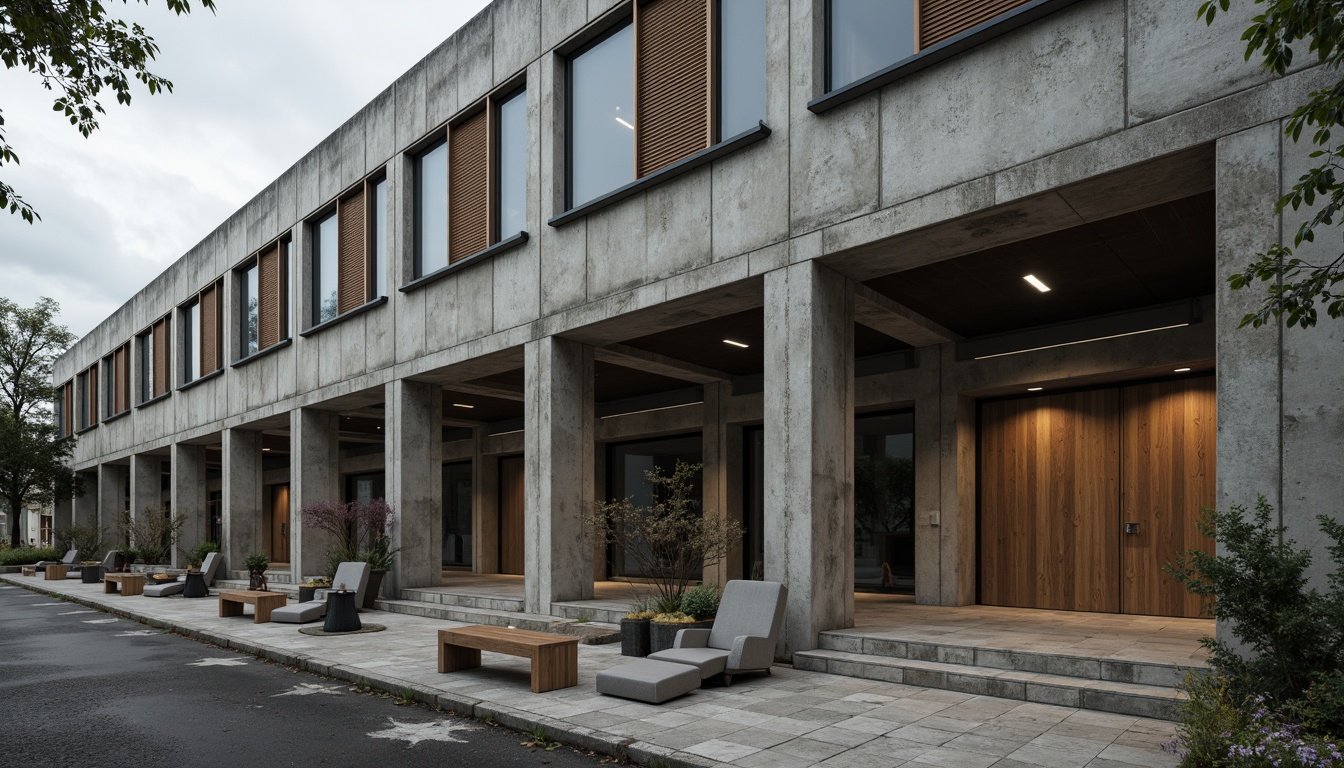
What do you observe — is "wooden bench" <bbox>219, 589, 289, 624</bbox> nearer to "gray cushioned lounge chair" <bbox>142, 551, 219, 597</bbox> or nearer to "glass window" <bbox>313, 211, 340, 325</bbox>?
"gray cushioned lounge chair" <bbox>142, 551, 219, 597</bbox>

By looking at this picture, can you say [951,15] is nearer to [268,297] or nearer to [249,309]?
[268,297]

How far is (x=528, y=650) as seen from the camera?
8453mm

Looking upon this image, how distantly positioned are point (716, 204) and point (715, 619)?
493 cm

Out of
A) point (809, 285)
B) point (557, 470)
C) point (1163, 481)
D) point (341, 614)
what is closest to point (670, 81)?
point (809, 285)

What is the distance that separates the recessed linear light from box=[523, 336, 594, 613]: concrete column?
6.36 metres

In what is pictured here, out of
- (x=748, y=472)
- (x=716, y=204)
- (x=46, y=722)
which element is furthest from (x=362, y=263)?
(x=46, y=722)

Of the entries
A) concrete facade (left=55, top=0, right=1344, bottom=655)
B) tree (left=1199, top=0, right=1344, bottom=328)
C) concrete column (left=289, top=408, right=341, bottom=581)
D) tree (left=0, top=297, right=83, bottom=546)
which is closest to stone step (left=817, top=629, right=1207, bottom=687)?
concrete facade (left=55, top=0, right=1344, bottom=655)

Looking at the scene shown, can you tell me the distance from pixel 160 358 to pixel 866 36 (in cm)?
2831

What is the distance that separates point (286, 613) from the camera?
1410 centimetres

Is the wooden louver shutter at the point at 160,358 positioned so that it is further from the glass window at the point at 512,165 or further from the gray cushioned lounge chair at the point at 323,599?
the glass window at the point at 512,165

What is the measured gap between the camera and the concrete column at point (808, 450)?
377 inches

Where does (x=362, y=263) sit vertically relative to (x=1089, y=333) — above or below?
above

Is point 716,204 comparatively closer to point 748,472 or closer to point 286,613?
point 748,472

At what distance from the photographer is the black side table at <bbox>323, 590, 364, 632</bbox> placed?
1292 cm
